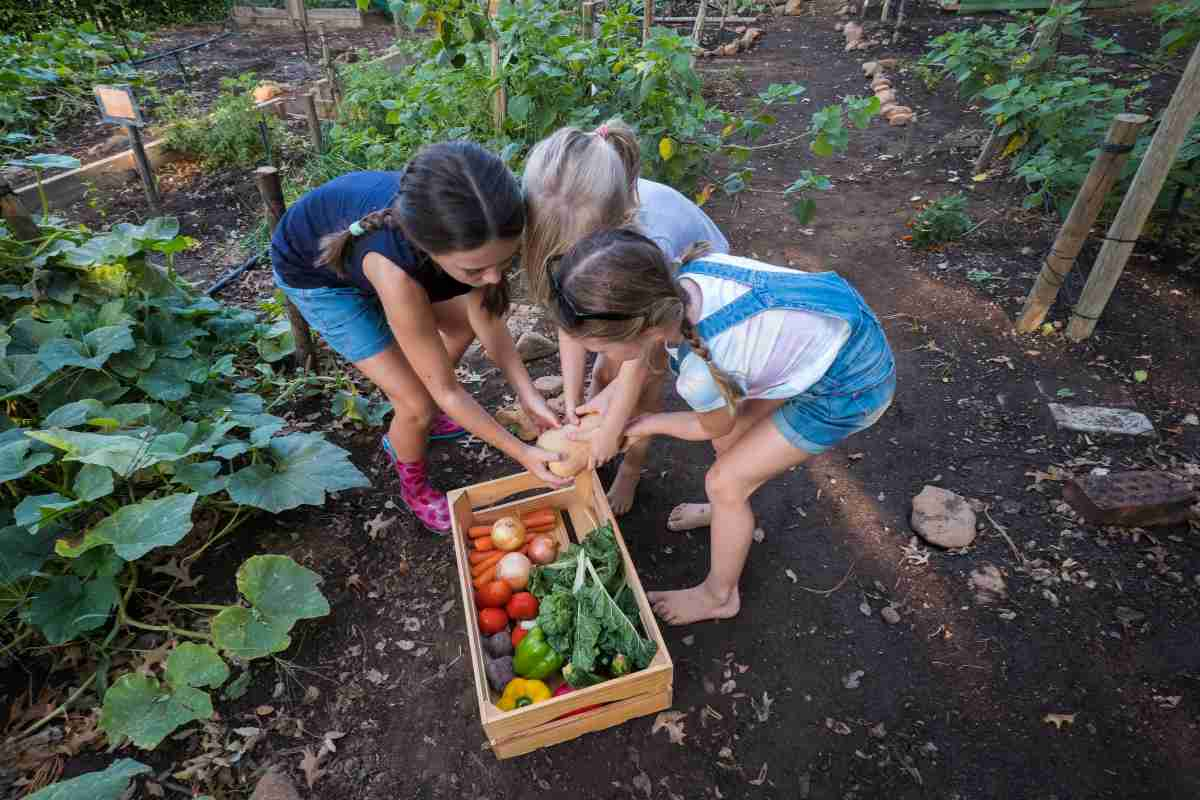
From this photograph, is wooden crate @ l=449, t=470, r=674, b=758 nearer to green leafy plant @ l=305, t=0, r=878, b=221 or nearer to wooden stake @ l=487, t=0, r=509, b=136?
green leafy plant @ l=305, t=0, r=878, b=221

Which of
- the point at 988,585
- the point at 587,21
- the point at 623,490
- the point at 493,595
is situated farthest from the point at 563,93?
the point at 988,585

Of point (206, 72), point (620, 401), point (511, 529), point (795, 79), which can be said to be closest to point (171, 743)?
point (511, 529)

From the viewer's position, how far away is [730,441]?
6.93ft

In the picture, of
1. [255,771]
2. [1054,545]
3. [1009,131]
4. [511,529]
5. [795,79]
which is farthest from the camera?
[795,79]

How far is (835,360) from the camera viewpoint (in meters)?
1.69

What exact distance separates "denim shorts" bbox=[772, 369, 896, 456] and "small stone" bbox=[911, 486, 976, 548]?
39.6 inches

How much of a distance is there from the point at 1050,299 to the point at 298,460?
12.5 feet

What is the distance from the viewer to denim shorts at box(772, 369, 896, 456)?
1728mm

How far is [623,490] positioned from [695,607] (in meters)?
0.59

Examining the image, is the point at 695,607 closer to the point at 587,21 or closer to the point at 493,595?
the point at 493,595

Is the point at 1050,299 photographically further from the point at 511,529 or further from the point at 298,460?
the point at 298,460

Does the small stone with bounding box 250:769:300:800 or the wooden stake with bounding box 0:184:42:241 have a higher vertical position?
the wooden stake with bounding box 0:184:42:241

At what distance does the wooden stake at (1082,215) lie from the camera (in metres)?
2.93

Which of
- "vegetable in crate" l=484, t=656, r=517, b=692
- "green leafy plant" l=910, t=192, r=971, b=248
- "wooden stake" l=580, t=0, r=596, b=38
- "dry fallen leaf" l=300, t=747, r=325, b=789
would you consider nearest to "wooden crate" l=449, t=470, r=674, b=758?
"vegetable in crate" l=484, t=656, r=517, b=692
